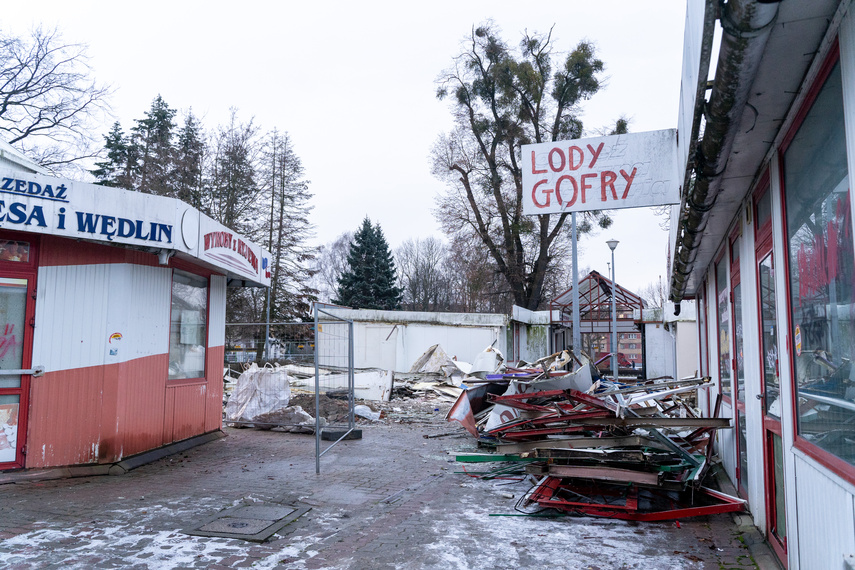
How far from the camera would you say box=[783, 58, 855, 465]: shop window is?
2684mm

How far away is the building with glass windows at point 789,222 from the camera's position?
8.42 feet

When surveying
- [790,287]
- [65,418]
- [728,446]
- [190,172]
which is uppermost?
[190,172]

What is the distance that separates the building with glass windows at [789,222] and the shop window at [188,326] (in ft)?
22.9

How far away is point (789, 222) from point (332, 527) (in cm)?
433

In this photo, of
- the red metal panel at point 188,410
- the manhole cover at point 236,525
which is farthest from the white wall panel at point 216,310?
the manhole cover at point 236,525

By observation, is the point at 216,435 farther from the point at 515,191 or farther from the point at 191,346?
the point at 515,191

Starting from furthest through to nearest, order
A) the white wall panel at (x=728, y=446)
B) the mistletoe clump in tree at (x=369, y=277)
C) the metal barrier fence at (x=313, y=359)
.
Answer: the mistletoe clump in tree at (x=369, y=277) → the metal barrier fence at (x=313, y=359) → the white wall panel at (x=728, y=446)

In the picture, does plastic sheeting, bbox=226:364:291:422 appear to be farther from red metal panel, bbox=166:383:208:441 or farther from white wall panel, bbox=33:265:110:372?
white wall panel, bbox=33:265:110:372

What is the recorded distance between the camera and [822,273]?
3.02 meters

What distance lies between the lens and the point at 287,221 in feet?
99.5

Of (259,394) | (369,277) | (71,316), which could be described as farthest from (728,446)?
(369,277)

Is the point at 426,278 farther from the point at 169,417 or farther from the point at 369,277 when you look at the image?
the point at 169,417

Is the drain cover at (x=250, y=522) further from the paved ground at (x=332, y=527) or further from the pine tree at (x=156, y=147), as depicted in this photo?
the pine tree at (x=156, y=147)

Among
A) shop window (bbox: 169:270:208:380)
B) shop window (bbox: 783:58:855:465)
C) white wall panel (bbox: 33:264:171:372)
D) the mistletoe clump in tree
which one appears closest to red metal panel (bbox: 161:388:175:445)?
shop window (bbox: 169:270:208:380)
